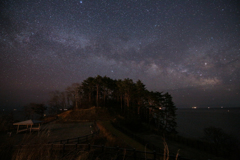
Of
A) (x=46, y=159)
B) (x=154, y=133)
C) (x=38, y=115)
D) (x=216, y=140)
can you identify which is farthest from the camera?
(x=38, y=115)

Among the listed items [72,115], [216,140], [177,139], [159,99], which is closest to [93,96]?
[72,115]

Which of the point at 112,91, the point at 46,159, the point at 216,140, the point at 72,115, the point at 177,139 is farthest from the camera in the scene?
the point at 112,91

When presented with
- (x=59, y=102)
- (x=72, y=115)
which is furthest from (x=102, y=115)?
(x=59, y=102)

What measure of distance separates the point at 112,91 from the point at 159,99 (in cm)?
3056

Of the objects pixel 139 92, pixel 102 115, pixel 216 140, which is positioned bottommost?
pixel 216 140

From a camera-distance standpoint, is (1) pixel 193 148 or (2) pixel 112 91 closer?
(1) pixel 193 148

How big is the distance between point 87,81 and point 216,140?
47.4 m

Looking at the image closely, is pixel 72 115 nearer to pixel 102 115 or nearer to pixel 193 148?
pixel 102 115

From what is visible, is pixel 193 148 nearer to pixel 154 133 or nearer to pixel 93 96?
pixel 154 133

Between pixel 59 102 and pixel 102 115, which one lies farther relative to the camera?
pixel 59 102

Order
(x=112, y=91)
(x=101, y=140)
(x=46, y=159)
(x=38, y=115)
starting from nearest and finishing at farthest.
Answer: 1. (x=46, y=159)
2. (x=101, y=140)
3. (x=38, y=115)
4. (x=112, y=91)

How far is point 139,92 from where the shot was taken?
133ft

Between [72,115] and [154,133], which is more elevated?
[72,115]

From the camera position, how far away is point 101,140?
45.6ft
